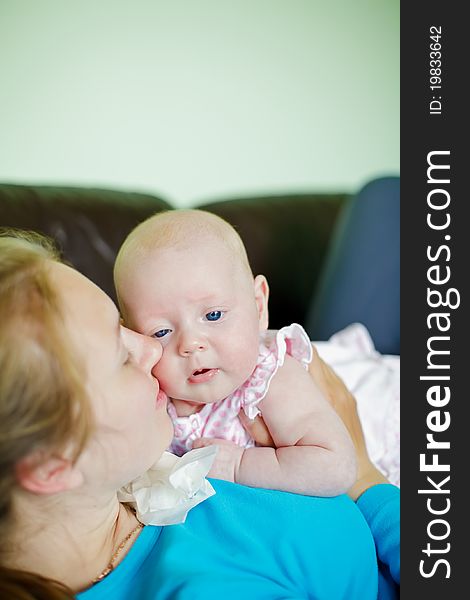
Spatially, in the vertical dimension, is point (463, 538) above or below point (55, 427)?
below

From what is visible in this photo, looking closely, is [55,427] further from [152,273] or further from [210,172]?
[210,172]

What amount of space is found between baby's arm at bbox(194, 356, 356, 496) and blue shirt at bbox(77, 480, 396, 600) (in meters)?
0.03

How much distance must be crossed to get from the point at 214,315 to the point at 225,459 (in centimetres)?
26

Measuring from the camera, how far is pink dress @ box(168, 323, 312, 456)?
124cm

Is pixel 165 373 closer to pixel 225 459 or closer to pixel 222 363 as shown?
pixel 222 363

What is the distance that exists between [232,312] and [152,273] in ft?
0.47

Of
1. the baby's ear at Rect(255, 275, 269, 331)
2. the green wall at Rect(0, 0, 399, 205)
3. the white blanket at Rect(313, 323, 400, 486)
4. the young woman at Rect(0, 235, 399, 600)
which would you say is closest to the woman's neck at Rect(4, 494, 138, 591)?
the young woman at Rect(0, 235, 399, 600)

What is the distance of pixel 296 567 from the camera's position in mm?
1122

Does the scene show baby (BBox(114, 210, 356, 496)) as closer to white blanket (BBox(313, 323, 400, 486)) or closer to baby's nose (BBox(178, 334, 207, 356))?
baby's nose (BBox(178, 334, 207, 356))

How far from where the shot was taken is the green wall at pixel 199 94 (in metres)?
2.35

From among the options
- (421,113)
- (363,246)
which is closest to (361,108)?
(363,246)

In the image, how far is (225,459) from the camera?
4.09 feet

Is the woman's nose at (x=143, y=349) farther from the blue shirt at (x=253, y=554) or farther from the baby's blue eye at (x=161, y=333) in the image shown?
the blue shirt at (x=253, y=554)

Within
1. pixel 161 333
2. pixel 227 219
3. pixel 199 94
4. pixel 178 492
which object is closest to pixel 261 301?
pixel 161 333
